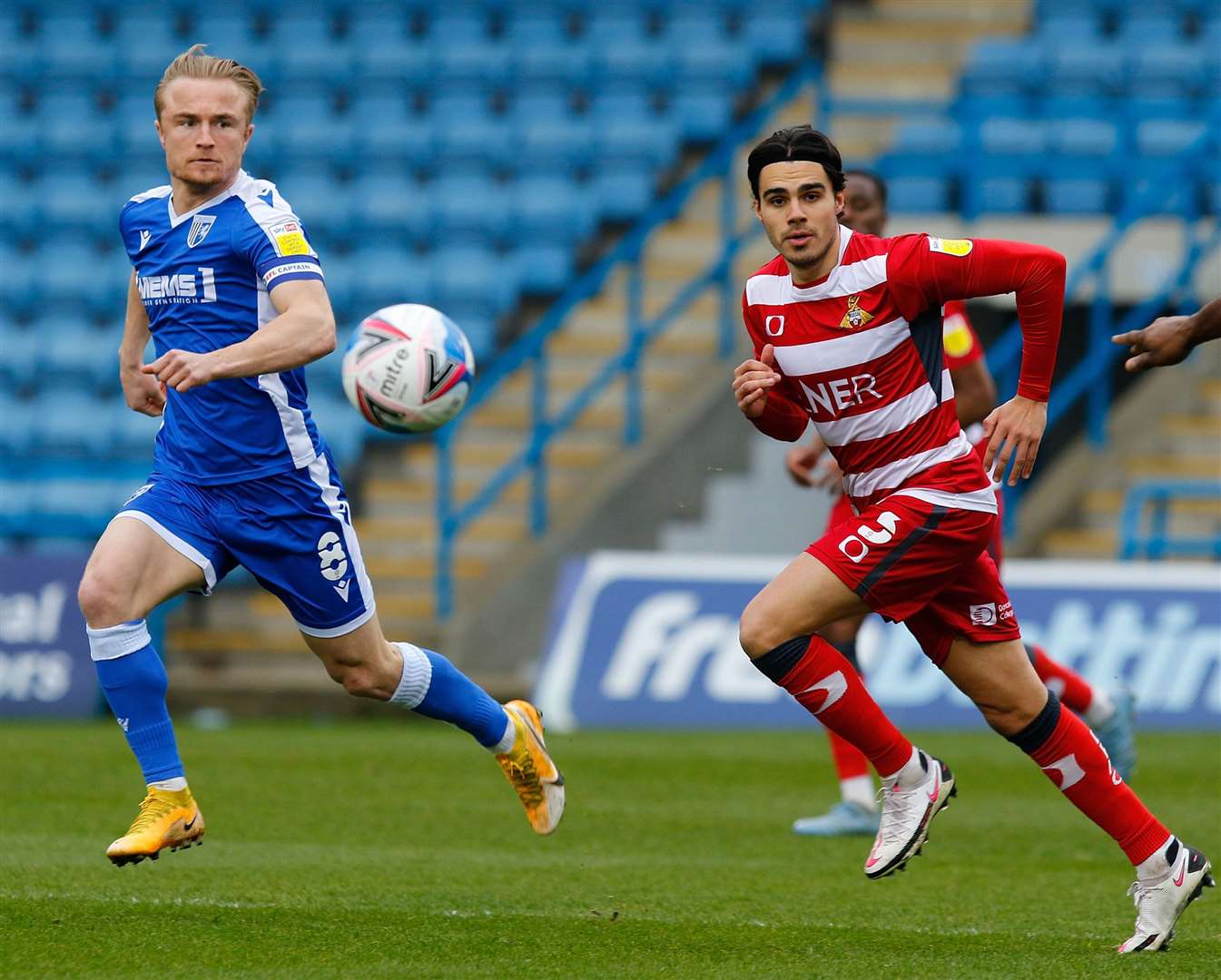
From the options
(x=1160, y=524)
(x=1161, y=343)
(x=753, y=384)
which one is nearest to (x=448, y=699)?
(x=753, y=384)

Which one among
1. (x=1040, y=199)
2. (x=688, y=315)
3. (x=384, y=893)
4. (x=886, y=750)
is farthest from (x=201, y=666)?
(x=886, y=750)

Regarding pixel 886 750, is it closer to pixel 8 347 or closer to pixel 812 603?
pixel 812 603

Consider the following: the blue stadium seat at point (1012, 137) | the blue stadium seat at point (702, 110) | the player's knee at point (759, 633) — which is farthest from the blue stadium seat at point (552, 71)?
the player's knee at point (759, 633)

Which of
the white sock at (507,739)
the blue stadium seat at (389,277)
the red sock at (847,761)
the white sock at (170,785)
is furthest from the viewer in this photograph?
the blue stadium seat at (389,277)

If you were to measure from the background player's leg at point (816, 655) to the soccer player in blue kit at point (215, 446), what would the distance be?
125cm

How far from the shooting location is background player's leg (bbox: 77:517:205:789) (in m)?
5.54

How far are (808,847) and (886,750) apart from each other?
1867 mm

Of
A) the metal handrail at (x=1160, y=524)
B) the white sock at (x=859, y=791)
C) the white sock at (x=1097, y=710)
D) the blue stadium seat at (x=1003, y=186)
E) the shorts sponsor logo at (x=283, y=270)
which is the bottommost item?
the metal handrail at (x=1160, y=524)

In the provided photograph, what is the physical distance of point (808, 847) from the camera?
24.2 ft

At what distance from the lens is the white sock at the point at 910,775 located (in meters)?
5.59

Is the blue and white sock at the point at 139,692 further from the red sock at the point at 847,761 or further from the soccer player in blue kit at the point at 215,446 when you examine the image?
the red sock at the point at 847,761

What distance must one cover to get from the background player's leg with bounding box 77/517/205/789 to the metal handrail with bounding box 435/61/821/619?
7.52m

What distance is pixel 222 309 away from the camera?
576 cm

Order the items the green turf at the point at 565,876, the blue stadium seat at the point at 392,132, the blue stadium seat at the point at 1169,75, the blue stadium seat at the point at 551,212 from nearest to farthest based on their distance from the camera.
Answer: the green turf at the point at 565,876 < the blue stadium seat at the point at 551,212 < the blue stadium seat at the point at 1169,75 < the blue stadium seat at the point at 392,132
